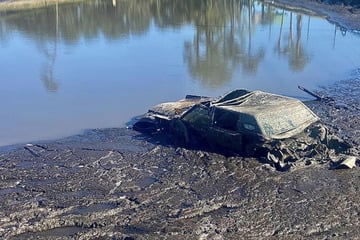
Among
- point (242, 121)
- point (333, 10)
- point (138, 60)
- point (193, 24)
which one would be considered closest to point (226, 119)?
point (242, 121)

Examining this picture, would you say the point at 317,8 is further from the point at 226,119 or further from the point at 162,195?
the point at 162,195

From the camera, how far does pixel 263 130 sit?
13500 millimetres

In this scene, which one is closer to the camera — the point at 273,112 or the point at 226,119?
the point at 273,112

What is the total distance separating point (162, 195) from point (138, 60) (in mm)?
16734

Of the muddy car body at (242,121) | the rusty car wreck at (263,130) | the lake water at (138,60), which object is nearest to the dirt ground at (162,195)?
the rusty car wreck at (263,130)

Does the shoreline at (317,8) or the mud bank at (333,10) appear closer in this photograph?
the mud bank at (333,10)

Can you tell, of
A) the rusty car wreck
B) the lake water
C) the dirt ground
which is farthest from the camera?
the lake water

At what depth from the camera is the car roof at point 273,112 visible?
13.6 m

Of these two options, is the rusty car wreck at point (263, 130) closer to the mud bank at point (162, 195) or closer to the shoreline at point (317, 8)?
the mud bank at point (162, 195)

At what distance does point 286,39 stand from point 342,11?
550 inches

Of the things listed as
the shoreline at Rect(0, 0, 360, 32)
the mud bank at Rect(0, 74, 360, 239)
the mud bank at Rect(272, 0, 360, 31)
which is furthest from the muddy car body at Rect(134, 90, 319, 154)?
the mud bank at Rect(272, 0, 360, 31)

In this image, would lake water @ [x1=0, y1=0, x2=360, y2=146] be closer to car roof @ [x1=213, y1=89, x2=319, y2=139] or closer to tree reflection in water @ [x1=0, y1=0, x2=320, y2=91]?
tree reflection in water @ [x1=0, y1=0, x2=320, y2=91]

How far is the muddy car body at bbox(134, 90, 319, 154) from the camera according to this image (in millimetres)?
13641

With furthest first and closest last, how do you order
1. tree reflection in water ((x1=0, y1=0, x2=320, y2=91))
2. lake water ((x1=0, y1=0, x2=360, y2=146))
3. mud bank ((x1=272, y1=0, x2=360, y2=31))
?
mud bank ((x1=272, y1=0, x2=360, y2=31))
tree reflection in water ((x1=0, y1=0, x2=320, y2=91))
lake water ((x1=0, y1=0, x2=360, y2=146))
